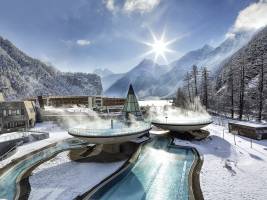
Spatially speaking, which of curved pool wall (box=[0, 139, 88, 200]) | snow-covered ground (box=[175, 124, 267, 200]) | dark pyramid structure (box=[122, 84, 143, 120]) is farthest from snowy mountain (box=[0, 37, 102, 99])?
snow-covered ground (box=[175, 124, 267, 200])

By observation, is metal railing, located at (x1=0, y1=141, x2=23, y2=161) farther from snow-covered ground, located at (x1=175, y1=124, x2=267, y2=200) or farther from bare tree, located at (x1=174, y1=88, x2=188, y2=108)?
bare tree, located at (x1=174, y1=88, x2=188, y2=108)

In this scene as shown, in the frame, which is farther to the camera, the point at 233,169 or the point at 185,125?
the point at 185,125

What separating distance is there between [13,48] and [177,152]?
15293 centimetres

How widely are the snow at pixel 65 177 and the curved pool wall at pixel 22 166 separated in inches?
39.7

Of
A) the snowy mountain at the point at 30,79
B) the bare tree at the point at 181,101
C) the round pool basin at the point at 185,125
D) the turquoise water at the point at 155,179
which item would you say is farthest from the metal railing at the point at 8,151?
the snowy mountain at the point at 30,79

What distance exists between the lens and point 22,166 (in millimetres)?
16734

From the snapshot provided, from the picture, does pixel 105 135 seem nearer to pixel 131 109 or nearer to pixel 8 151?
pixel 131 109

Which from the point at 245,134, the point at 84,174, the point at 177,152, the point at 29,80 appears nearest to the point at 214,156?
the point at 177,152

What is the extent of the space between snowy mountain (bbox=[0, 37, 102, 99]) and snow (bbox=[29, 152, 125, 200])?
324 feet

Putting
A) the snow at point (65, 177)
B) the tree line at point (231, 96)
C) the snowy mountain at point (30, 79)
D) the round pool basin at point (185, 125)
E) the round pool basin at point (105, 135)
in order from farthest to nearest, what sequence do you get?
the snowy mountain at point (30, 79), the tree line at point (231, 96), the round pool basin at point (185, 125), the round pool basin at point (105, 135), the snow at point (65, 177)

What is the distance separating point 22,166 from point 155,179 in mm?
11993

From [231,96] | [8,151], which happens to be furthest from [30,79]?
[231,96]

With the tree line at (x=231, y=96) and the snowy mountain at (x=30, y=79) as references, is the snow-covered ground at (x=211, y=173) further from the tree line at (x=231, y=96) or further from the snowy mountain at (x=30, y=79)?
the snowy mountain at (x=30, y=79)

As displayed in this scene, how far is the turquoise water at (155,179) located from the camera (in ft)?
38.3
